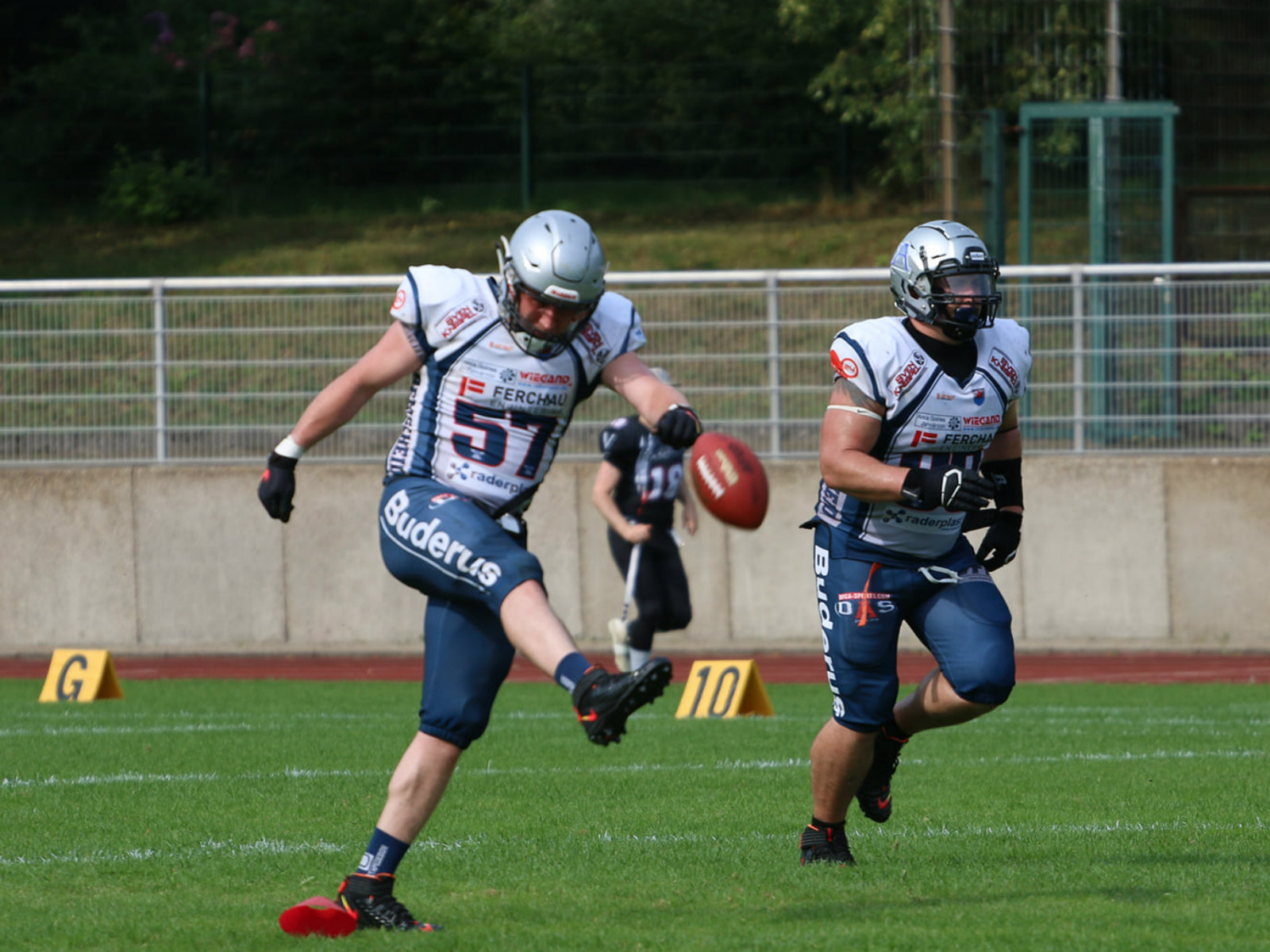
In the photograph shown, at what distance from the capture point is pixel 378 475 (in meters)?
15.1

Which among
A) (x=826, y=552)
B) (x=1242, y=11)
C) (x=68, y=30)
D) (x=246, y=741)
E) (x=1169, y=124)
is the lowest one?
(x=246, y=741)

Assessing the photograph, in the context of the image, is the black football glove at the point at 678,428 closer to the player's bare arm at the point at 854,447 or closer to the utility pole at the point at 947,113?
the player's bare arm at the point at 854,447

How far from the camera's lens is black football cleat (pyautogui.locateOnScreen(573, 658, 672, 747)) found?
436 centimetres

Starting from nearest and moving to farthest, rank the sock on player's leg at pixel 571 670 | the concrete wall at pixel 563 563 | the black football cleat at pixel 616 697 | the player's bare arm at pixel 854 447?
the black football cleat at pixel 616 697, the sock on player's leg at pixel 571 670, the player's bare arm at pixel 854 447, the concrete wall at pixel 563 563

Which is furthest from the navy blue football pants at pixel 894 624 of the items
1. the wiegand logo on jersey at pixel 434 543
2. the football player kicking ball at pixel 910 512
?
the wiegand logo on jersey at pixel 434 543

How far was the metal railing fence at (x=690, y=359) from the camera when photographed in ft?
48.2

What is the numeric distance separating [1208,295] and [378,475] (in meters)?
6.83

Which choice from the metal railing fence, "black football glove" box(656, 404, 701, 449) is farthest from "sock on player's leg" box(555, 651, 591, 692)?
the metal railing fence

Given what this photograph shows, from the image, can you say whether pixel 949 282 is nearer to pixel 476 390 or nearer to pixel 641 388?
pixel 641 388

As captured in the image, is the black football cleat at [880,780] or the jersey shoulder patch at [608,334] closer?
the jersey shoulder patch at [608,334]

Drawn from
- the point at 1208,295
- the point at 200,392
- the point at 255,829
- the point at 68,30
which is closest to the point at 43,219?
the point at 68,30

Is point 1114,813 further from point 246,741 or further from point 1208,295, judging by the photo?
point 1208,295

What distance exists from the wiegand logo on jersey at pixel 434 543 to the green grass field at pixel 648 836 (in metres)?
0.97

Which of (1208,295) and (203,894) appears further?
(1208,295)
